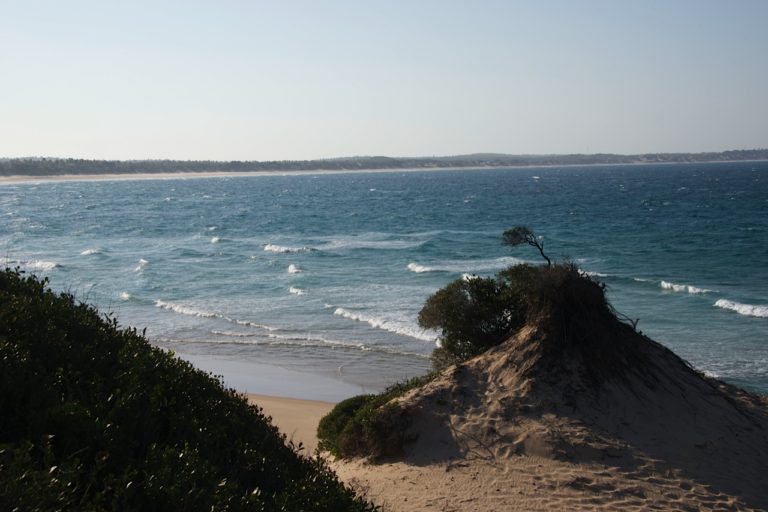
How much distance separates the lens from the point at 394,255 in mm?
43625

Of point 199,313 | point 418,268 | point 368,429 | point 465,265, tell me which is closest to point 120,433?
point 368,429

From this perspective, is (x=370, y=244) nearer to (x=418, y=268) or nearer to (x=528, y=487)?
(x=418, y=268)

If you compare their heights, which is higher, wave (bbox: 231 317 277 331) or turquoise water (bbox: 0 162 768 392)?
turquoise water (bbox: 0 162 768 392)

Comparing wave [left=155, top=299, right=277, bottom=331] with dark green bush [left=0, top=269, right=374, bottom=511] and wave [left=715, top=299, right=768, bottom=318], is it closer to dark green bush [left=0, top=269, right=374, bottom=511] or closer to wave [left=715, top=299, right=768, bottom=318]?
wave [left=715, top=299, right=768, bottom=318]

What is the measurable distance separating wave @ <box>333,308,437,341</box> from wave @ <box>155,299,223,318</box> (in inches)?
182

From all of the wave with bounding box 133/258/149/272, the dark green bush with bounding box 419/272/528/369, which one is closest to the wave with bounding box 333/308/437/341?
the dark green bush with bounding box 419/272/528/369

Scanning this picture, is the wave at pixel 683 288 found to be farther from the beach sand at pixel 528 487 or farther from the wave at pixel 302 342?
the beach sand at pixel 528 487

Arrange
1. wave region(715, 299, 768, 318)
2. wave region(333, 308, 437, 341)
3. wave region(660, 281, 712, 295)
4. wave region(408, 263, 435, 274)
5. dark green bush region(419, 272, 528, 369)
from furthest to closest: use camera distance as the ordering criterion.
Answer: wave region(408, 263, 435, 274)
wave region(660, 281, 712, 295)
wave region(715, 299, 768, 318)
wave region(333, 308, 437, 341)
dark green bush region(419, 272, 528, 369)

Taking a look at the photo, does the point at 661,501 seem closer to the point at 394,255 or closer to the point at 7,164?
the point at 394,255

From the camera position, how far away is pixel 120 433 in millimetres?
5648

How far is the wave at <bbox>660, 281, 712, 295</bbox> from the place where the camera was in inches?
1227

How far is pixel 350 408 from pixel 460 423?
2351mm

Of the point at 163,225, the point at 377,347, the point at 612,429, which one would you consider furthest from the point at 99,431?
the point at 163,225

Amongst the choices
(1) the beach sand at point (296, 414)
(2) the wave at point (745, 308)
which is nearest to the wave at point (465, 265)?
(2) the wave at point (745, 308)
